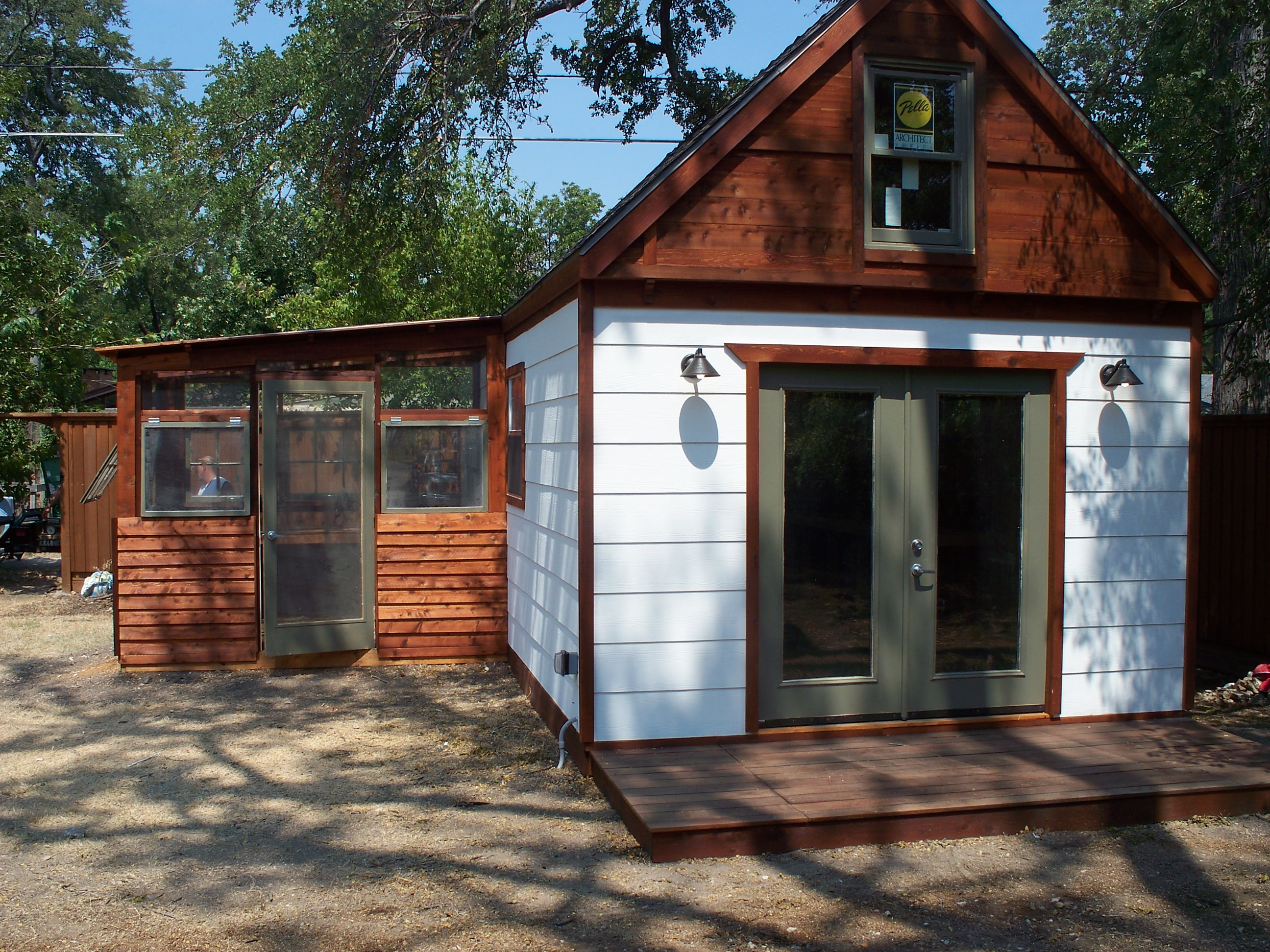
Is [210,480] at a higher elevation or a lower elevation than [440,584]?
higher

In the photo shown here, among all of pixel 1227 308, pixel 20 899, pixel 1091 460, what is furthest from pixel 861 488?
pixel 1227 308

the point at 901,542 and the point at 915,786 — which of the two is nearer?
the point at 915,786

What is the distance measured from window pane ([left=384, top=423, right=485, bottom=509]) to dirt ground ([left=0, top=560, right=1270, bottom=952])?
8.00ft

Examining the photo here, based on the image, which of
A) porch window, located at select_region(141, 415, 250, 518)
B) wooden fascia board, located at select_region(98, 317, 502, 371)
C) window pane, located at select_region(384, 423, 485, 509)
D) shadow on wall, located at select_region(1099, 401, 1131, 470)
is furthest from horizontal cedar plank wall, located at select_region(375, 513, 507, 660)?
shadow on wall, located at select_region(1099, 401, 1131, 470)

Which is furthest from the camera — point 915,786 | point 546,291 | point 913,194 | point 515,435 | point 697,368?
point 515,435

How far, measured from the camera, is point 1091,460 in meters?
6.13

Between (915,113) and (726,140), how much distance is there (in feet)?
4.00

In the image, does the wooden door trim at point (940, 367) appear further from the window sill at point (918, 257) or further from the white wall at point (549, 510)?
the white wall at point (549, 510)

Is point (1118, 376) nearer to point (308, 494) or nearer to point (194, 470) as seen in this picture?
point (308, 494)

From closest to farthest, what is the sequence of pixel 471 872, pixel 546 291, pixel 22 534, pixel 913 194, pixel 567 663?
pixel 471 872 < pixel 567 663 < pixel 913 194 < pixel 546 291 < pixel 22 534

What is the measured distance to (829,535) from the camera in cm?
587

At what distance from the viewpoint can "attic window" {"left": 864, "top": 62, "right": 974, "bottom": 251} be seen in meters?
5.93

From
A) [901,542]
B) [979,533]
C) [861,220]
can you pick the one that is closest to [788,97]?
[861,220]

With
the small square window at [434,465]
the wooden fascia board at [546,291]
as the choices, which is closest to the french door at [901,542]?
the wooden fascia board at [546,291]
